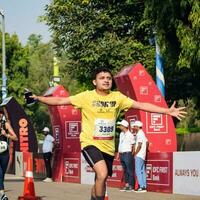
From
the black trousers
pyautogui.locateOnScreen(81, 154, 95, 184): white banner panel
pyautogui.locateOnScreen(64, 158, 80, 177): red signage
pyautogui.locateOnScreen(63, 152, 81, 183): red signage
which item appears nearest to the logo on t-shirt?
pyautogui.locateOnScreen(81, 154, 95, 184): white banner panel

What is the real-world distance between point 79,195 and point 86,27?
1509 centimetres

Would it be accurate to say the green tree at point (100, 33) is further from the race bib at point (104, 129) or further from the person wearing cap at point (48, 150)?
the race bib at point (104, 129)

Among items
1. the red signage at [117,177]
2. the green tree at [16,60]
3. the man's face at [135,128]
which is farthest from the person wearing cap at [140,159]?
the green tree at [16,60]

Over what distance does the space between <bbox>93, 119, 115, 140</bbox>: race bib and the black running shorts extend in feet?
0.59

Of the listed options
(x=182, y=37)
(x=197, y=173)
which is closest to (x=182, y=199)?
(x=197, y=173)

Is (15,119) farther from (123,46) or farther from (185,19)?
(185,19)

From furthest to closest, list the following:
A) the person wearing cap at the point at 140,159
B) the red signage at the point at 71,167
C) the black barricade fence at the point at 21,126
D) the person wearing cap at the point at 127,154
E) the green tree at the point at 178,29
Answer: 1. the black barricade fence at the point at 21,126
2. the red signage at the point at 71,167
3. the green tree at the point at 178,29
4. the person wearing cap at the point at 127,154
5. the person wearing cap at the point at 140,159

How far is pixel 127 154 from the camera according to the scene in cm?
1709

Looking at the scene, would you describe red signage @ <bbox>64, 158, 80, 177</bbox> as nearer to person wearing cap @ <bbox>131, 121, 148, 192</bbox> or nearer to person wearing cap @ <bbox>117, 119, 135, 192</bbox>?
person wearing cap @ <bbox>117, 119, 135, 192</bbox>

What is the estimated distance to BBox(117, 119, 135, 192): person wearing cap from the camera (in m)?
17.0

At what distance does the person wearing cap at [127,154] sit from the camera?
1697 cm

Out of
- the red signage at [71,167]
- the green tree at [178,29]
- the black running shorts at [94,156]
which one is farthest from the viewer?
the red signage at [71,167]

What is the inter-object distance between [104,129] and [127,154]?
8467mm

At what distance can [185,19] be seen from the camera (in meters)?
20.2
